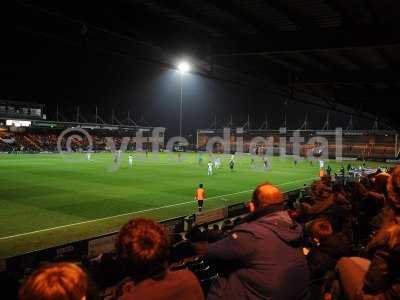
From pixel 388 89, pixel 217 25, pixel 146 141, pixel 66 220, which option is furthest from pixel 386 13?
pixel 146 141

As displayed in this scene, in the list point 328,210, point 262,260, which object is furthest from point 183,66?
point 262,260

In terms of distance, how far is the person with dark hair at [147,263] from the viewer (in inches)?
96.1

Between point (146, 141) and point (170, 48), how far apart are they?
316 ft

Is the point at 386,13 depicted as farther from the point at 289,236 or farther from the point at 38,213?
the point at 38,213

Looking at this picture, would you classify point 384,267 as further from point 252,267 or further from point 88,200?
point 88,200

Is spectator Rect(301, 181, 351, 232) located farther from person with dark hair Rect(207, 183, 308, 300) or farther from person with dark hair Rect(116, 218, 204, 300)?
person with dark hair Rect(116, 218, 204, 300)

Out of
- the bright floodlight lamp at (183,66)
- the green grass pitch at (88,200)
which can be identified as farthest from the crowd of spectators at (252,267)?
the green grass pitch at (88,200)

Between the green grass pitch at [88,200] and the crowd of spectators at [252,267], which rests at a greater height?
the crowd of spectators at [252,267]

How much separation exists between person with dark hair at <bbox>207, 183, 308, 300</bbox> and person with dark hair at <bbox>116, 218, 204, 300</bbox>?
500 mm

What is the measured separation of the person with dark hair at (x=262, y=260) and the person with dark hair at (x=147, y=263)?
1.64ft

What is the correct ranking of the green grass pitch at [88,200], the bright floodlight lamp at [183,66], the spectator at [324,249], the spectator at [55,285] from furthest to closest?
the green grass pitch at [88,200] → the bright floodlight lamp at [183,66] → the spectator at [324,249] → the spectator at [55,285]

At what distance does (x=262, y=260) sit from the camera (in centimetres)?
298

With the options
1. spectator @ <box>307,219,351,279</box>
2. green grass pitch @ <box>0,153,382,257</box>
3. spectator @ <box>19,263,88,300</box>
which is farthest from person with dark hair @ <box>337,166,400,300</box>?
green grass pitch @ <box>0,153,382,257</box>

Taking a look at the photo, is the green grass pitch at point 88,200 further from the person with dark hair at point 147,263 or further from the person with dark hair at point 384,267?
the person with dark hair at point 384,267
